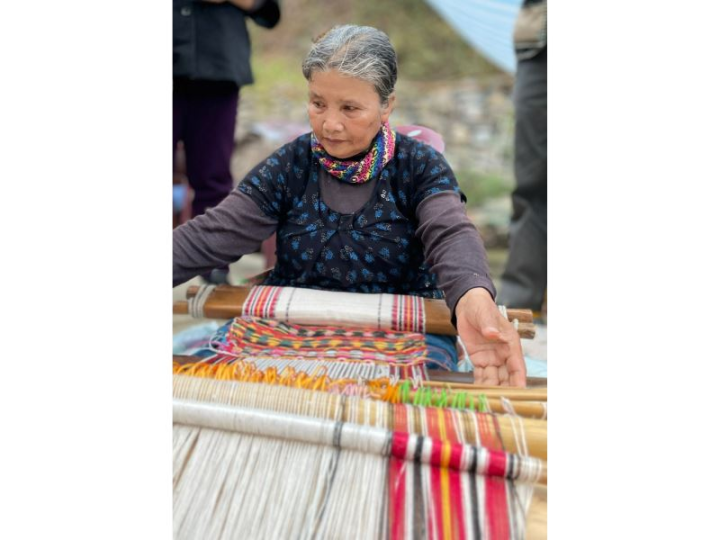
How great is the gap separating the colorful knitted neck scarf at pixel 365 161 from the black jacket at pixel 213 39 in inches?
19.8

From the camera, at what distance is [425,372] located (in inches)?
45.3

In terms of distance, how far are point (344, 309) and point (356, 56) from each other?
510 mm

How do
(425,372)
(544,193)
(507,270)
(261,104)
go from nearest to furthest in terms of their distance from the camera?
(425,372)
(544,193)
(507,270)
(261,104)

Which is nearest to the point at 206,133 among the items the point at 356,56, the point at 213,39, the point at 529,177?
the point at 213,39

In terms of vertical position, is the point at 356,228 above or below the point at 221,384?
above

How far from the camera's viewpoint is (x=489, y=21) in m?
3.06

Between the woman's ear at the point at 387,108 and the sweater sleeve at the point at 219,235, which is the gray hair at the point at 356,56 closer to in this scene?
the woman's ear at the point at 387,108

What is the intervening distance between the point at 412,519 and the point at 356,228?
717 millimetres

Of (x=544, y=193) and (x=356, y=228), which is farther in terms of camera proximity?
(x=544, y=193)

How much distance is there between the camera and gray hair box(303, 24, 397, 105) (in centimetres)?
120

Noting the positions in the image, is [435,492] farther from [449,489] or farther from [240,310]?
[240,310]

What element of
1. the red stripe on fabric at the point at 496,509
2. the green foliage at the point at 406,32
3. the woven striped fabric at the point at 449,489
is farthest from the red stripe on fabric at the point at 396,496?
the green foliage at the point at 406,32
